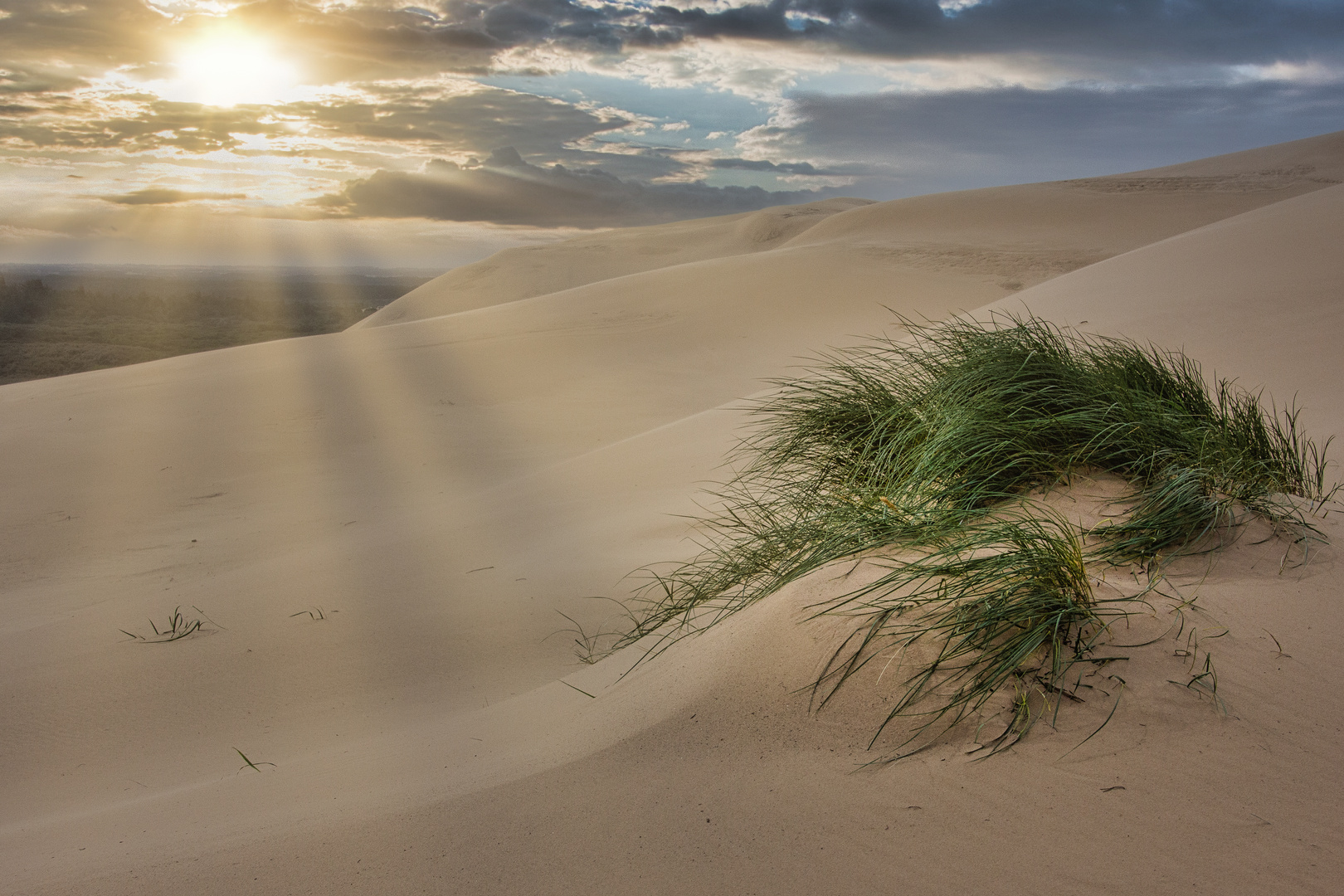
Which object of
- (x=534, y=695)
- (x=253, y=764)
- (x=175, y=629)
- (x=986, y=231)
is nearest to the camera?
(x=253, y=764)

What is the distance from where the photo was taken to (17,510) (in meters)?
6.03

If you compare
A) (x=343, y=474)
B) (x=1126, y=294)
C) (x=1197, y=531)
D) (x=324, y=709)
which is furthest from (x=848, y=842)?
(x=1126, y=294)

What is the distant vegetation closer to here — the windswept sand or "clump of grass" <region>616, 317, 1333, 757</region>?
the windswept sand

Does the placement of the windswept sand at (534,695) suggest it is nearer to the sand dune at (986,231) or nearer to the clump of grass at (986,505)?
the clump of grass at (986,505)

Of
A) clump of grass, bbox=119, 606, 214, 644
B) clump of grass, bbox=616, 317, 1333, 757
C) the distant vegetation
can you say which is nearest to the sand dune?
the distant vegetation

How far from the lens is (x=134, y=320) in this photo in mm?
26625

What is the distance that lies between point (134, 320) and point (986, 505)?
3046 cm

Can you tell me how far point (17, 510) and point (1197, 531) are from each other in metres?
7.25

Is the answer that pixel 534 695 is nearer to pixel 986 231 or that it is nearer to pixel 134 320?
pixel 986 231

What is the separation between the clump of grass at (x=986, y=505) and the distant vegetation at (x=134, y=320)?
18.9 meters

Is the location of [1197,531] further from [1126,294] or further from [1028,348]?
[1126,294]

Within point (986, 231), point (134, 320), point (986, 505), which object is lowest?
point (134, 320)

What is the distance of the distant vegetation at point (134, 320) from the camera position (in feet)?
65.6

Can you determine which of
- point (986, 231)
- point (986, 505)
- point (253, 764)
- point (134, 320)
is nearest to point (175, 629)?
point (253, 764)
